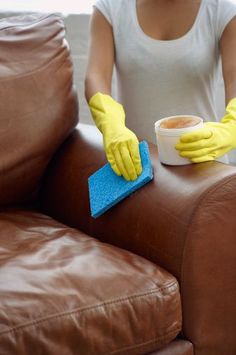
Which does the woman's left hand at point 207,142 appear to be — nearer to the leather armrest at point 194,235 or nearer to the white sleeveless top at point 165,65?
the leather armrest at point 194,235

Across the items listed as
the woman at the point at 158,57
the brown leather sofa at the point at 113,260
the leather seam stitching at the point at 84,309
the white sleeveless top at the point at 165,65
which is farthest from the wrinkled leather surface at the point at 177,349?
the white sleeveless top at the point at 165,65

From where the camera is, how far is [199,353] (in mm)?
1397

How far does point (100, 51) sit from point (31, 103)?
255 mm

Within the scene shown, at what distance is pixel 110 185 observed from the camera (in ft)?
5.04

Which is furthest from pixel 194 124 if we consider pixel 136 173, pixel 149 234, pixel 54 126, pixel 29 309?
pixel 29 309

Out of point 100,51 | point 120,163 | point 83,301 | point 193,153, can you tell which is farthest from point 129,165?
point 100,51

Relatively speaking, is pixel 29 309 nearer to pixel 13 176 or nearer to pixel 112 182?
pixel 112 182

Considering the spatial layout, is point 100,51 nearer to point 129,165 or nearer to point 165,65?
point 165,65

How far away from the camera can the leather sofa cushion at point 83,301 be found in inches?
46.8

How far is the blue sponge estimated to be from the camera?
1.48 metres

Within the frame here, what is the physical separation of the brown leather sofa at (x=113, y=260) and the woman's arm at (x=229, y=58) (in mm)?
289

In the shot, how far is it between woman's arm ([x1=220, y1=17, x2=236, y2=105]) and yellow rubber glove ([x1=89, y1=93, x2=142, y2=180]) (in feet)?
0.94

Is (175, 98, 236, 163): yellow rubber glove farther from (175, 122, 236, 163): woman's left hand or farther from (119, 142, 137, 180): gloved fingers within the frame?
(119, 142, 137, 180): gloved fingers

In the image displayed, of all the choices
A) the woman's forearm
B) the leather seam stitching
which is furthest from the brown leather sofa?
the woman's forearm
